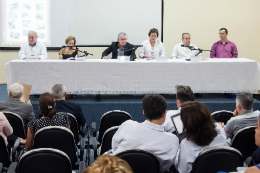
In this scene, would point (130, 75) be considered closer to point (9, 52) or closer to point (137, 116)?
point (137, 116)

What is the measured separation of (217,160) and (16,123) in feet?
5.73

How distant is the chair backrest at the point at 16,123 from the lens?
8.44 ft

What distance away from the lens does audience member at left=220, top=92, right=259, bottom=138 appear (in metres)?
2.30

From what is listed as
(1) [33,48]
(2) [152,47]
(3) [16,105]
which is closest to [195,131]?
(3) [16,105]

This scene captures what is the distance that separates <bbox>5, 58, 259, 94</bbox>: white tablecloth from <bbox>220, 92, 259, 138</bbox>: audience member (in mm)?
1981

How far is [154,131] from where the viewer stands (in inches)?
72.2

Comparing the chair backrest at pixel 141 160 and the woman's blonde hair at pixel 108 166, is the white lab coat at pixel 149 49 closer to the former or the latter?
the chair backrest at pixel 141 160

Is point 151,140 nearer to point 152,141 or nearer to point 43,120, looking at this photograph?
point 152,141

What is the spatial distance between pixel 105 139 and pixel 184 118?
2.28 feet

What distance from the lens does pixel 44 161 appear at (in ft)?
5.56

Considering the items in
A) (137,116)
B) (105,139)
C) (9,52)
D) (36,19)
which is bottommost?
(137,116)

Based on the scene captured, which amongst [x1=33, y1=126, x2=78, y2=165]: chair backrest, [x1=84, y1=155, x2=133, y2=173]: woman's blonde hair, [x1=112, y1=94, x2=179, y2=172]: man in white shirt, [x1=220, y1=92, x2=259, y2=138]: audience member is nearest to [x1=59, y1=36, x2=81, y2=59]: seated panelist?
[x1=33, y1=126, x2=78, y2=165]: chair backrest

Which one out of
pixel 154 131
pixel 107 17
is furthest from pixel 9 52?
pixel 154 131

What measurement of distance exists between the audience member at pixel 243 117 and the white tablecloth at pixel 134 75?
1981mm
